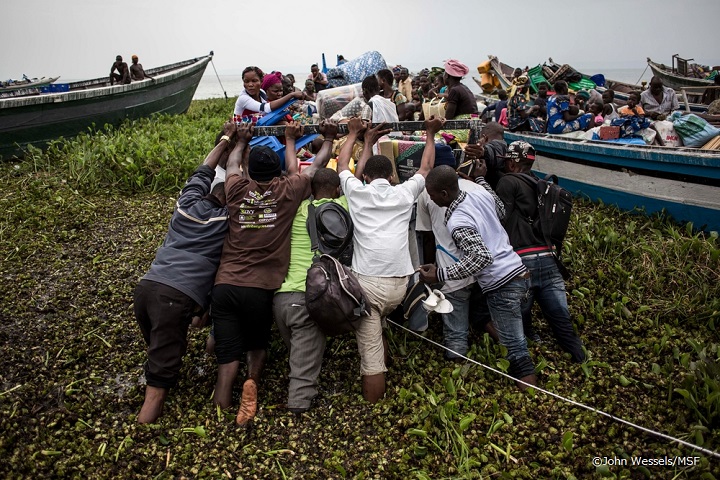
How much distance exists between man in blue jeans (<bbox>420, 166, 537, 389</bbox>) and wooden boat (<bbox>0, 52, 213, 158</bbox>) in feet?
25.4

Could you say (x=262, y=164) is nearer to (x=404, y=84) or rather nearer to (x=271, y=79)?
(x=271, y=79)

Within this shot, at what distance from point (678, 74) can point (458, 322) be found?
643 inches

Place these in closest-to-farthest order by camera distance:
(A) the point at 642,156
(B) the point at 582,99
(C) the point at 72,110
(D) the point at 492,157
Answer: (D) the point at 492,157
(A) the point at 642,156
(C) the point at 72,110
(B) the point at 582,99

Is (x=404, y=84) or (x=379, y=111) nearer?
(x=379, y=111)

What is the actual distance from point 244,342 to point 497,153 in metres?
2.53

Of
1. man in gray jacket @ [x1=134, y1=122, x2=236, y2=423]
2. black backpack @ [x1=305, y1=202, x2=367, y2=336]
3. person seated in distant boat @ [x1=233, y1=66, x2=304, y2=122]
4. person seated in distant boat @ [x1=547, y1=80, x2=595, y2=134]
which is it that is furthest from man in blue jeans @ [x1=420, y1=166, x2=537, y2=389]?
person seated in distant boat @ [x1=547, y1=80, x2=595, y2=134]

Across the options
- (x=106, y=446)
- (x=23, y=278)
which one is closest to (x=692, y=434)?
(x=106, y=446)

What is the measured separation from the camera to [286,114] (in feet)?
17.1

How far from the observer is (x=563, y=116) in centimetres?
787

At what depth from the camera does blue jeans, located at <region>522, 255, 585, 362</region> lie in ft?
12.9

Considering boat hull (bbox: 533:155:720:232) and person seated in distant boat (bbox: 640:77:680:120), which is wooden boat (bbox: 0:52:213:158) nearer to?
boat hull (bbox: 533:155:720:232)

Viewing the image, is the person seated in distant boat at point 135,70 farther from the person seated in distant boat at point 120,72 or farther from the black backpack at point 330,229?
the black backpack at point 330,229

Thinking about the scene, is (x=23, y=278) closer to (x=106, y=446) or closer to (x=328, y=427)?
(x=106, y=446)

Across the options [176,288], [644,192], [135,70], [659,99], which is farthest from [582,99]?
[135,70]
